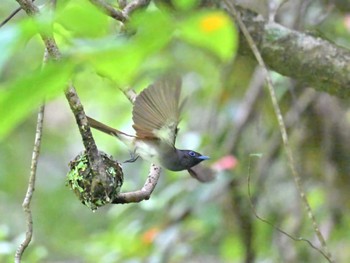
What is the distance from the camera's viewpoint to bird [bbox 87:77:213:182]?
1521 mm

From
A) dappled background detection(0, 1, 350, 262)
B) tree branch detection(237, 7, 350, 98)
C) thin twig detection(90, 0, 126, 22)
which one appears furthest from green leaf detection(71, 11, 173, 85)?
dappled background detection(0, 1, 350, 262)

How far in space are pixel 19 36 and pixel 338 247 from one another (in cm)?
282

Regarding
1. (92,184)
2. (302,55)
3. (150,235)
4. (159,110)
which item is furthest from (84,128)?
(150,235)

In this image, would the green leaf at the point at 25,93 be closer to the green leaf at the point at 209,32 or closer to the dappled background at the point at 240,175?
the green leaf at the point at 209,32

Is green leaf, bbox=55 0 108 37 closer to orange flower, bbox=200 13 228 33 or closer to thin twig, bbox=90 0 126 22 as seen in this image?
orange flower, bbox=200 13 228 33

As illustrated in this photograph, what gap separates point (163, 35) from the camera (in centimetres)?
73

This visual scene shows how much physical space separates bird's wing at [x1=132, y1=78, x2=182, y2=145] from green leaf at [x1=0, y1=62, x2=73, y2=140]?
0.82m

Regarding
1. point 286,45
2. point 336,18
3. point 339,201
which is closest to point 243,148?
point 339,201

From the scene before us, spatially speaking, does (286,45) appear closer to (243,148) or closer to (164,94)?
(164,94)

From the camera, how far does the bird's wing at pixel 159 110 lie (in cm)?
152

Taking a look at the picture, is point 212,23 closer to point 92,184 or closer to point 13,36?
point 13,36

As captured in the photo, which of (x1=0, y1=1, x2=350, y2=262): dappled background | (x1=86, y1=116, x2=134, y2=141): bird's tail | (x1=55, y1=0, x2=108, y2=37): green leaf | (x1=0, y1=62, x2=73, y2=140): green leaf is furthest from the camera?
(x1=0, y1=1, x2=350, y2=262): dappled background

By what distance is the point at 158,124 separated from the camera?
1592mm

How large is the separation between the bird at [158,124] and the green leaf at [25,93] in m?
0.82
